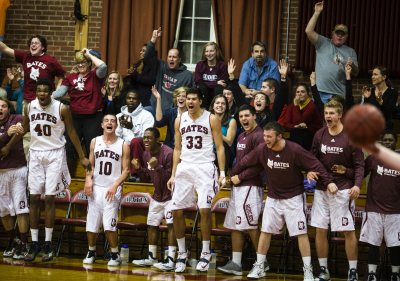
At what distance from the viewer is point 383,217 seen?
9.30 meters

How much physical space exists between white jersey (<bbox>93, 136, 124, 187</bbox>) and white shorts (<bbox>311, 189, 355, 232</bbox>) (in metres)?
2.50

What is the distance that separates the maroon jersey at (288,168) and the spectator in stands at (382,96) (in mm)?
2082

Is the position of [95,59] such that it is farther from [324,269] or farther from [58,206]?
[324,269]

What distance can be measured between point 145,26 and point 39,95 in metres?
4.45

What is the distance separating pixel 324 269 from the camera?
30.2 feet

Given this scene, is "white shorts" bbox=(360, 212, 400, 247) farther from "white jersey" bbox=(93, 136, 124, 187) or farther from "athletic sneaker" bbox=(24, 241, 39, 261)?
"athletic sneaker" bbox=(24, 241, 39, 261)

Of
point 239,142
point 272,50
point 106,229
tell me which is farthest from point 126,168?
point 272,50

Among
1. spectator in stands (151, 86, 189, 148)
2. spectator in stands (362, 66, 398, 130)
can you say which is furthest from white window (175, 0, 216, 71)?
spectator in stands (362, 66, 398, 130)

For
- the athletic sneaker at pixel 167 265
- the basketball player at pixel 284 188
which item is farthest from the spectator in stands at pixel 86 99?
the basketball player at pixel 284 188

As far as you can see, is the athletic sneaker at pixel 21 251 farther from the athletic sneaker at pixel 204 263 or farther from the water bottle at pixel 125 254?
the athletic sneaker at pixel 204 263

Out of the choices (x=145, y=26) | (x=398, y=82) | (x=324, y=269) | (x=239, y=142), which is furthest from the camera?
(x=145, y=26)

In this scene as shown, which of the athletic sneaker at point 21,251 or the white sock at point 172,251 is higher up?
the white sock at point 172,251

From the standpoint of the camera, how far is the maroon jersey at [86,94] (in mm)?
11594

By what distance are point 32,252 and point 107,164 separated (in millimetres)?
1385
